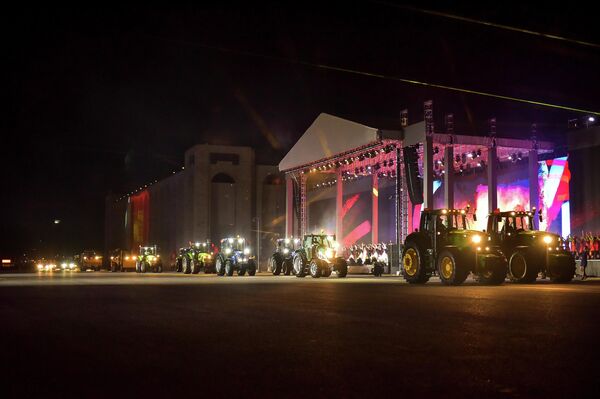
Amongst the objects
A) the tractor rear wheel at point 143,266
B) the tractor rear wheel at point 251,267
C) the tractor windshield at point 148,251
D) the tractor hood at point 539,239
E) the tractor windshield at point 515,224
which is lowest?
the tractor rear wheel at point 143,266

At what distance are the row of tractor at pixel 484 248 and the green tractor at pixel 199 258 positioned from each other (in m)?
20.2

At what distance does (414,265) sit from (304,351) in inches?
608

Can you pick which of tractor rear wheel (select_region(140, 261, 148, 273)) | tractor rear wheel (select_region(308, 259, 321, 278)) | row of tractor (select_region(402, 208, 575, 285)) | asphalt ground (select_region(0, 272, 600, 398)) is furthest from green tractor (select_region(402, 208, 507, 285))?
tractor rear wheel (select_region(140, 261, 148, 273))

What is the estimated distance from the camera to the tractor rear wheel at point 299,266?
3127cm

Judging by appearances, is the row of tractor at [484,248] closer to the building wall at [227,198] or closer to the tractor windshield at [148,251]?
the tractor windshield at [148,251]

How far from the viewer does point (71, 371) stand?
5734mm

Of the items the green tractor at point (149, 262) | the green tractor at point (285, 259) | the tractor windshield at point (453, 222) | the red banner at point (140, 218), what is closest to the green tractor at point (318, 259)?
the green tractor at point (285, 259)

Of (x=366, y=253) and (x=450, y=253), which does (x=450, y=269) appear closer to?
(x=450, y=253)

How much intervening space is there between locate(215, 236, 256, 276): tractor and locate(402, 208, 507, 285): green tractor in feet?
48.2

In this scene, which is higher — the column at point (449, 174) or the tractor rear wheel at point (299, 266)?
the column at point (449, 174)

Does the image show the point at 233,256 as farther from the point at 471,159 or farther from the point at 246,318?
the point at 246,318

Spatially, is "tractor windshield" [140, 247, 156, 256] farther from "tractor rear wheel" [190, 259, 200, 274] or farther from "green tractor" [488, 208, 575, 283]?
"green tractor" [488, 208, 575, 283]

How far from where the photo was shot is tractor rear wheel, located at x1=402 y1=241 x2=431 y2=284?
2138 cm

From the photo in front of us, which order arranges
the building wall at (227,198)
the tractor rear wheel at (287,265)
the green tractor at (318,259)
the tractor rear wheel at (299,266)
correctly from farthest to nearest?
1. the building wall at (227,198)
2. the tractor rear wheel at (287,265)
3. the tractor rear wheel at (299,266)
4. the green tractor at (318,259)
